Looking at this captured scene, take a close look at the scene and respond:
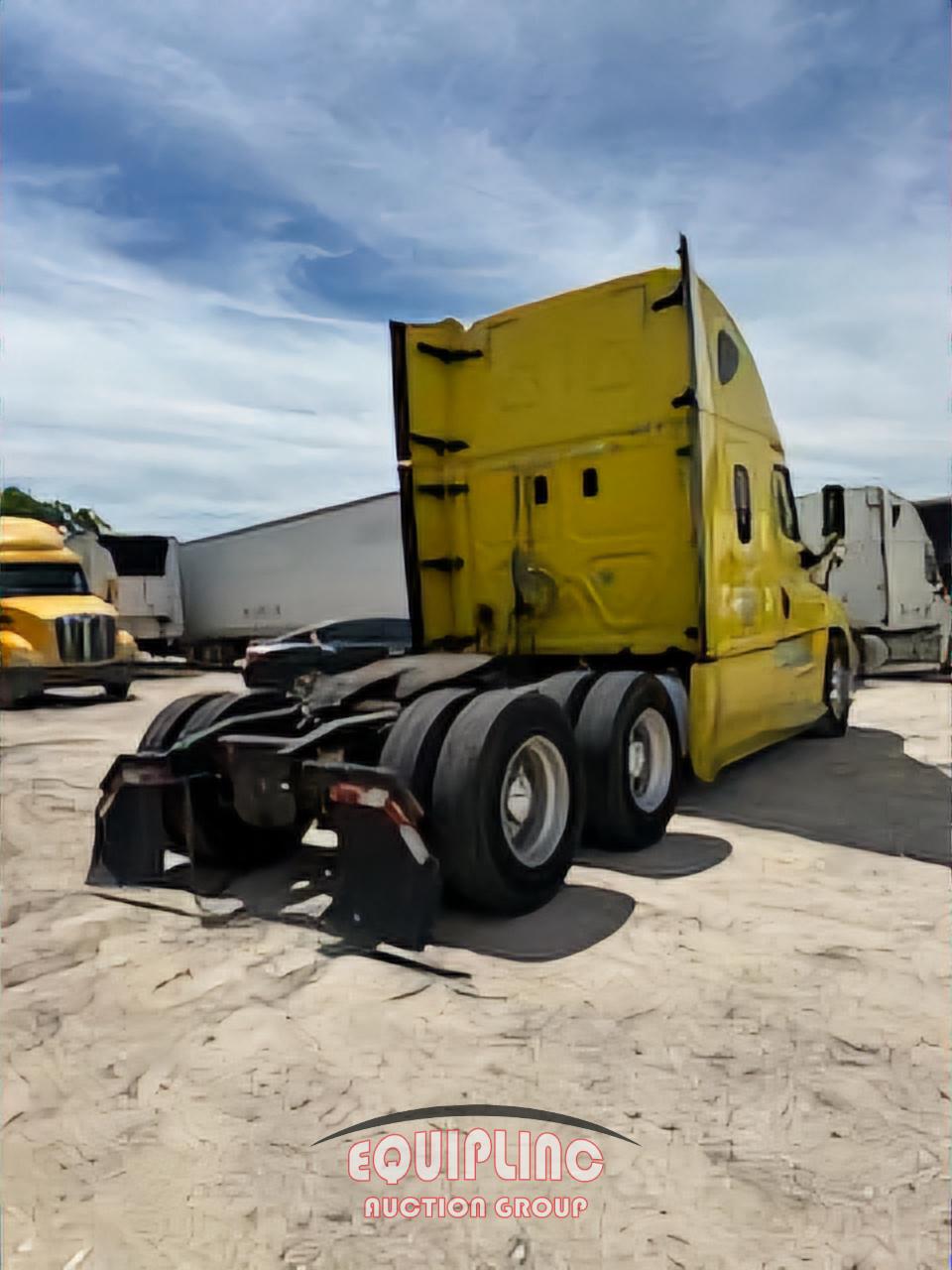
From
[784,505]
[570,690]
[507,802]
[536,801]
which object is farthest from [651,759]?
[784,505]

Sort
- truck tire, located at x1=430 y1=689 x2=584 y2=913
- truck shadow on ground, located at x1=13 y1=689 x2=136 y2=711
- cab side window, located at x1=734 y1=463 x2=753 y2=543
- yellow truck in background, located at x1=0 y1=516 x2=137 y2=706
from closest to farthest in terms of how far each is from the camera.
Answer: truck tire, located at x1=430 y1=689 x2=584 y2=913 < cab side window, located at x1=734 y1=463 x2=753 y2=543 < yellow truck in background, located at x1=0 y1=516 x2=137 y2=706 < truck shadow on ground, located at x1=13 y1=689 x2=136 y2=711

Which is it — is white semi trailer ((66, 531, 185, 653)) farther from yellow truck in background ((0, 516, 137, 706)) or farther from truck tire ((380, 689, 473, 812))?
truck tire ((380, 689, 473, 812))

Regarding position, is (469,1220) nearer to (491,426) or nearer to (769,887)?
(769,887)

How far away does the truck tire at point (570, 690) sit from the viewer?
548 cm

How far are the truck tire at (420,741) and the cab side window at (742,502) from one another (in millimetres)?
3175

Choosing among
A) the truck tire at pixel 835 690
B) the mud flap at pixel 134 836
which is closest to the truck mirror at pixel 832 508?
the truck tire at pixel 835 690

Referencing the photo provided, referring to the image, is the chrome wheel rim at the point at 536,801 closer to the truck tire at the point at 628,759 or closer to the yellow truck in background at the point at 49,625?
the truck tire at the point at 628,759

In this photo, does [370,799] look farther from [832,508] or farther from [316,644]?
[316,644]

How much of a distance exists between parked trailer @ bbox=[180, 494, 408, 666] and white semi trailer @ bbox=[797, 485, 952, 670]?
8397mm

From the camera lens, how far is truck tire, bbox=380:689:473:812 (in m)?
4.20

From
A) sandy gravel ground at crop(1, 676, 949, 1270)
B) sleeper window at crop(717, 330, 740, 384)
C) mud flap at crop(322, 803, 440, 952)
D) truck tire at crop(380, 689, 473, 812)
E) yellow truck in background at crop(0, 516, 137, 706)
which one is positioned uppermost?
sleeper window at crop(717, 330, 740, 384)

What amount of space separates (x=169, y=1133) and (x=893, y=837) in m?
4.47

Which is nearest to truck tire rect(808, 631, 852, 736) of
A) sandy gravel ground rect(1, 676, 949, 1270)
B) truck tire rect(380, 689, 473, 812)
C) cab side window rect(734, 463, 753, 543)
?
cab side window rect(734, 463, 753, 543)

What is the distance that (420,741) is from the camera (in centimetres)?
428
